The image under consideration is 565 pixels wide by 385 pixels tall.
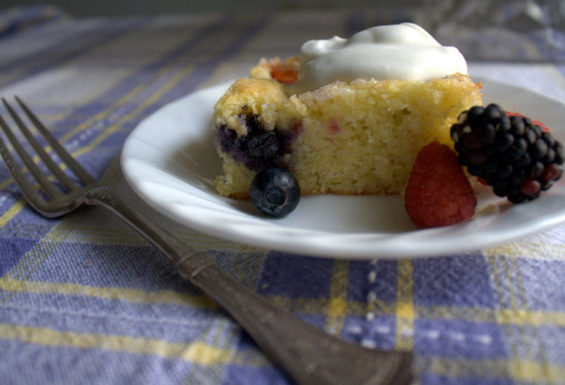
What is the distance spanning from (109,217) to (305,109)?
2.33 feet

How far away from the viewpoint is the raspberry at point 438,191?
1.21m

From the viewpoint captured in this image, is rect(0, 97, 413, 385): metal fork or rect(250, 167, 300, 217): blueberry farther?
rect(250, 167, 300, 217): blueberry

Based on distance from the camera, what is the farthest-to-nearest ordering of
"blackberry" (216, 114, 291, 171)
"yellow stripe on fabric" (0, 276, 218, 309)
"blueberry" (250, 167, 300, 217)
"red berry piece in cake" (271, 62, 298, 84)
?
"red berry piece in cake" (271, 62, 298, 84)
"blackberry" (216, 114, 291, 171)
"blueberry" (250, 167, 300, 217)
"yellow stripe on fabric" (0, 276, 218, 309)

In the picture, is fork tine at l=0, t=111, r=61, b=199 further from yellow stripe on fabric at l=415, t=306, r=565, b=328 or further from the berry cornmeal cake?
yellow stripe on fabric at l=415, t=306, r=565, b=328

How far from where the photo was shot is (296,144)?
63.1 inches

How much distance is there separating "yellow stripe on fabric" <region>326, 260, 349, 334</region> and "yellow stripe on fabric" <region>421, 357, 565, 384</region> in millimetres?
192

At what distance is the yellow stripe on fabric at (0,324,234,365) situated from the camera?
927 mm

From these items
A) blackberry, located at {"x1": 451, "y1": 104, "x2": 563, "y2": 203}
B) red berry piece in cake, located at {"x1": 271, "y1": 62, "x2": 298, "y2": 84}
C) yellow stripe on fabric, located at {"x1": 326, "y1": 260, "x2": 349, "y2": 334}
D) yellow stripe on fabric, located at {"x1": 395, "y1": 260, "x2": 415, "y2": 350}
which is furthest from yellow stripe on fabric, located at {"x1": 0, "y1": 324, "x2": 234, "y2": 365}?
red berry piece in cake, located at {"x1": 271, "y1": 62, "x2": 298, "y2": 84}

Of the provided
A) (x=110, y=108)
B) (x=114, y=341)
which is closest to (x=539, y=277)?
(x=114, y=341)

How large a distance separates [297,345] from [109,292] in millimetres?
515

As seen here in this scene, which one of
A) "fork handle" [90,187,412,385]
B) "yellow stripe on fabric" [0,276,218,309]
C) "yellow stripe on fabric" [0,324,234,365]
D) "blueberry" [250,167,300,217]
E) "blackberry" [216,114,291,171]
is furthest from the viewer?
"blackberry" [216,114,291,171]

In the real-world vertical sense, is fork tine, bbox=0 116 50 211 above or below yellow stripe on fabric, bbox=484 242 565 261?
below

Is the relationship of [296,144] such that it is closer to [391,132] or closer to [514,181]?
[391,132]

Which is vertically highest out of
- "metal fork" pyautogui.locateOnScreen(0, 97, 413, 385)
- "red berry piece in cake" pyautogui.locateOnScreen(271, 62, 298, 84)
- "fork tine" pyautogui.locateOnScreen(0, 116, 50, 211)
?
"red berry piece in cake" pyautogui.locateOnScreen(271, 62, 298, 84)
